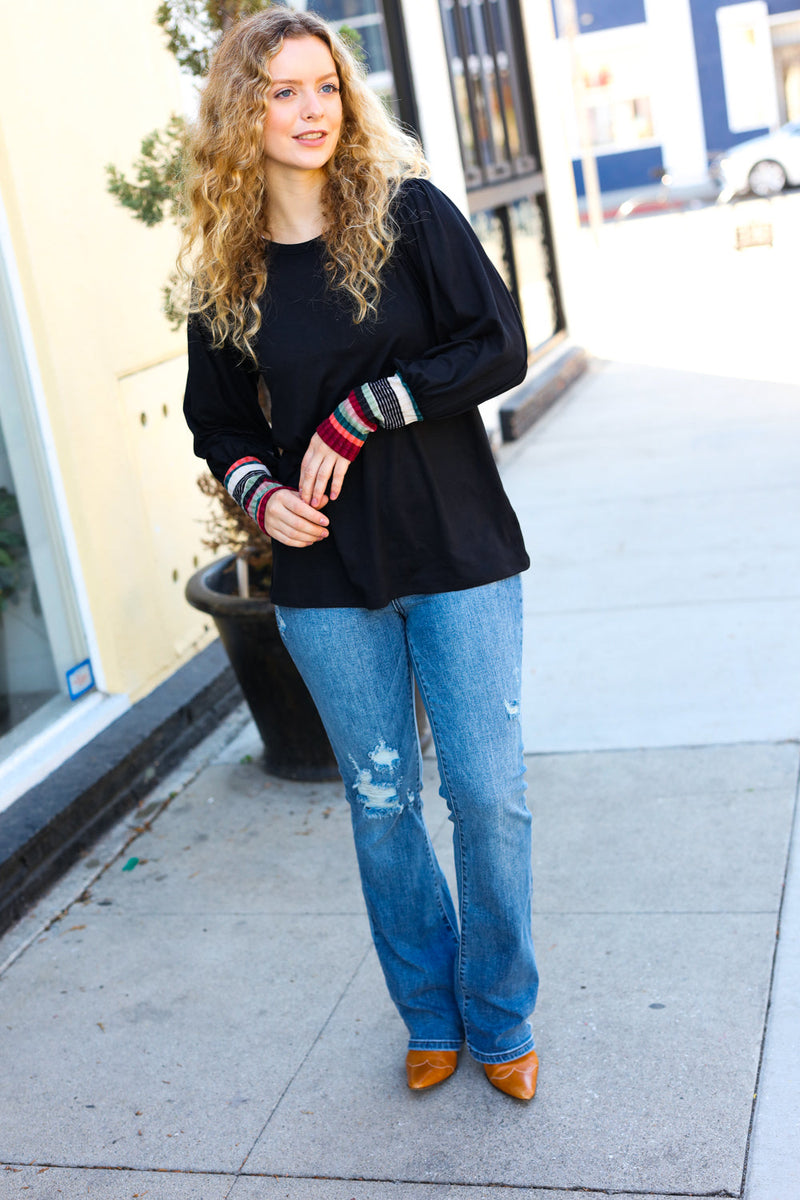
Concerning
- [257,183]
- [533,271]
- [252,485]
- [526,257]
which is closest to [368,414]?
[252,485]

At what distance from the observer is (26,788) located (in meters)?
4.07

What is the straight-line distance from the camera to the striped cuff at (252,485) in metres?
2.45

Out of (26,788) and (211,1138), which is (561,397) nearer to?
(26,788)

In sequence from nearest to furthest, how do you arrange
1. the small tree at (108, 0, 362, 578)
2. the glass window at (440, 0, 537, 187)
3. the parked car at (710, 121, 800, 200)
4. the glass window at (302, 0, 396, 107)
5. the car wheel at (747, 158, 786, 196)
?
the small tree at (108, 0, 362, 578)
the glass window at (302, 0, 396, 107)
the glass window at (440, 0, 537, 187)
the parked car at (710, 121, 800, 200)
the car wheel at (747, 158, 786, 196)

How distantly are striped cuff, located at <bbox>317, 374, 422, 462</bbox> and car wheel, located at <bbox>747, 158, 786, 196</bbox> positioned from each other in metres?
24.6

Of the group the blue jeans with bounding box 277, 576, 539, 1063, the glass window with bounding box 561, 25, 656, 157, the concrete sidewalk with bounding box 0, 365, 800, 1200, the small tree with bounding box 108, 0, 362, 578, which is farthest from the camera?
the glass window with bounding box 561, 25, 656, 157

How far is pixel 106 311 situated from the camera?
469cm

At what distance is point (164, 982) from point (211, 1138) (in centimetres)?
65

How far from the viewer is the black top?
2.33 metres

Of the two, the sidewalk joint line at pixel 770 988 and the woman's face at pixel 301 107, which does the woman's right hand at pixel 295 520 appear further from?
the sidewalk joint line at pixel 770 988

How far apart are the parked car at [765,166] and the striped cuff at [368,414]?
2439cm

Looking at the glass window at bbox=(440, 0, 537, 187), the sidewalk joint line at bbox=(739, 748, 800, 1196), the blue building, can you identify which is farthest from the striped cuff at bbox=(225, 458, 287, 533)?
the blue building

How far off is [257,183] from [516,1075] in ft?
5.90

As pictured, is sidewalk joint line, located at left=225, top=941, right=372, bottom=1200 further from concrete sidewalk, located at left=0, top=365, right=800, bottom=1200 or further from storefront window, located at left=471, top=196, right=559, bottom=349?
storefront window, located at left=471, top=196, right=559, bottom=349
